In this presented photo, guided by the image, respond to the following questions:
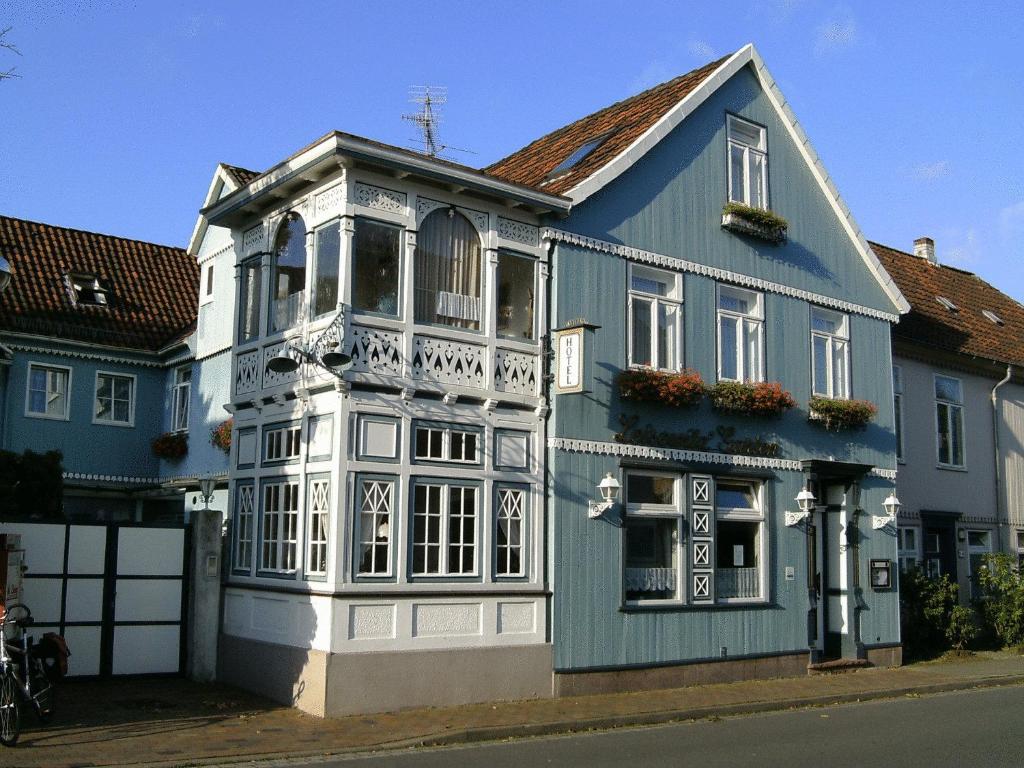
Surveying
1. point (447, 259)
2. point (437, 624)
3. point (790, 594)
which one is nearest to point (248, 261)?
point (447, 259)

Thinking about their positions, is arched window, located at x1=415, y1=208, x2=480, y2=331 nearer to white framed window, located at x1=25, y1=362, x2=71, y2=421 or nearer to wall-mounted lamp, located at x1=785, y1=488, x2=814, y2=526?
wall-mounted lamp, located at x1=785, y1=488, x2=814, y2=526

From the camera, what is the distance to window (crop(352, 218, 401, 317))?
13.9 m

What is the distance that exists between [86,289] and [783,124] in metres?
15.1

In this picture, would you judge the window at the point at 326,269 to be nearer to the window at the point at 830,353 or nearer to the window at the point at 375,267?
the window at the point at 375,267

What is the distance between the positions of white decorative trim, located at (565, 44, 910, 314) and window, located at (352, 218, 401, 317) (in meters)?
2.81

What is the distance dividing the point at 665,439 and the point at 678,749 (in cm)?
578

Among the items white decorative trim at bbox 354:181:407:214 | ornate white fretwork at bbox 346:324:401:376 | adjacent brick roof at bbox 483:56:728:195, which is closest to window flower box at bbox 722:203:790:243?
adjacent brick roof at bbox 483:56:728:195

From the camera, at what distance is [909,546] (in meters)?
22.3

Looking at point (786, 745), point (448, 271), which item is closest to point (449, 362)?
point (448, 271)

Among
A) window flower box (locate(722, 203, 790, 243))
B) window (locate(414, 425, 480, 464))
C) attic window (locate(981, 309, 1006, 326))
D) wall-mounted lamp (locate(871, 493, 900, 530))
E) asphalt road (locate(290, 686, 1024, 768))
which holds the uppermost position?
attic window (locate(981, 309, 1006, 326))

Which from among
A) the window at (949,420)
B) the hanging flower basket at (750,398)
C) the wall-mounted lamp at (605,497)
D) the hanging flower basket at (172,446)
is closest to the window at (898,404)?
the window at (949,420)

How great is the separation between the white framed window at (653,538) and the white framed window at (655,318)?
1744 millimetres

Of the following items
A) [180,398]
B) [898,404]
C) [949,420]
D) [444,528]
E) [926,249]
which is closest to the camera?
[444,528]

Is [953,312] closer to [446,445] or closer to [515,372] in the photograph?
[515,372]
